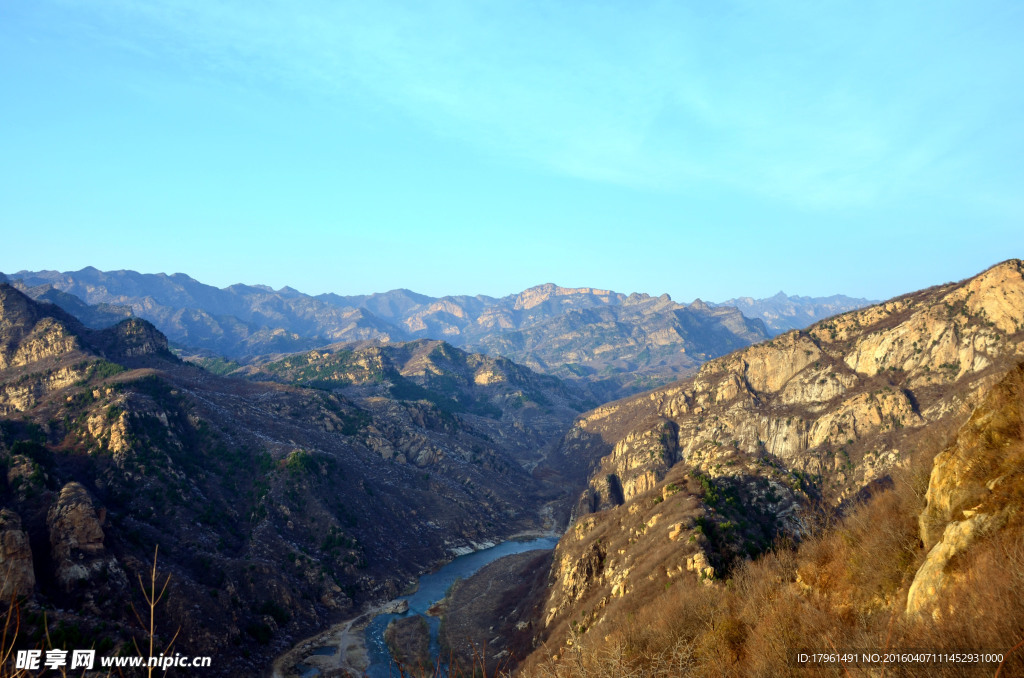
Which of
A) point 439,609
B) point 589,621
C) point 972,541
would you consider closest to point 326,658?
point 439,609

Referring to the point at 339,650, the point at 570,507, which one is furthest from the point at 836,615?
the point at 570,507

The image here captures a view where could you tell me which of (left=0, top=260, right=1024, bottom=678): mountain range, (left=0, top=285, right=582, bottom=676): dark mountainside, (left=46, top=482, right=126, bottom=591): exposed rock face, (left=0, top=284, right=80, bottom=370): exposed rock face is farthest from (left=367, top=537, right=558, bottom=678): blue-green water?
(left=0, top=284, right=80, bottom=370): exposed rock face

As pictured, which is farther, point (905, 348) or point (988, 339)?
point (905, 348)

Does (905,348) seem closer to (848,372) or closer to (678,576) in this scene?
(848,372)

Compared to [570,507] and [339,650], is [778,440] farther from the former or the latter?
[339,650]

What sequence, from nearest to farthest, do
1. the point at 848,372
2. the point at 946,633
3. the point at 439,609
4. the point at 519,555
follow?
the point at 946,633
the point at 439,609
the point at 519,555
the point at 848,372

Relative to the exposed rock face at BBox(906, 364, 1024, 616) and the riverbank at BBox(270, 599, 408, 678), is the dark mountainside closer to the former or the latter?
the riverbank at BBox(270, 599, 408, 678)

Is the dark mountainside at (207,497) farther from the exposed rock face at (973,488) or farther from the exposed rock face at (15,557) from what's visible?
the exposed rock face at (973,488)
